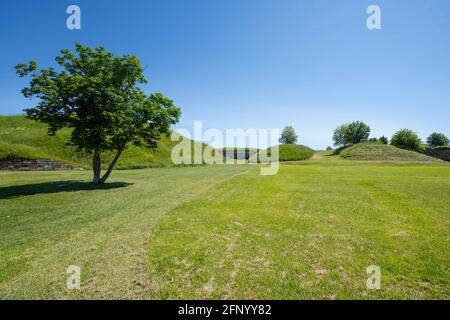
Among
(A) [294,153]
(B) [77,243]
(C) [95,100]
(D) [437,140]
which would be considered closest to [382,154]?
(A) [294,153]

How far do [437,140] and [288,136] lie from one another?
100347mm

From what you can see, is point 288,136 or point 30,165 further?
point 288,136

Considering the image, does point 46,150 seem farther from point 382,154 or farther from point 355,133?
point 355,133

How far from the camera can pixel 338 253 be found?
7508 millimetres

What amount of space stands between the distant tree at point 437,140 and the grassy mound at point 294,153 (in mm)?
109018

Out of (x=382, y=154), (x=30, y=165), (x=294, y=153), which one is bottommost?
(x=30, y=165)

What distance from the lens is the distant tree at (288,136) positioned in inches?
4938

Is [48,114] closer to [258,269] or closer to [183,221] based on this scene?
[183,221]

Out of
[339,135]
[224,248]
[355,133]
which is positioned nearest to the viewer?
[224,248]

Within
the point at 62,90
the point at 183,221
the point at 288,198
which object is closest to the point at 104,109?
the point at 62,90

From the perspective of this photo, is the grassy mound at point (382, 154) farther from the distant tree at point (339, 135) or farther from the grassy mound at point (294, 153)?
the distant tree at point (339, 135)

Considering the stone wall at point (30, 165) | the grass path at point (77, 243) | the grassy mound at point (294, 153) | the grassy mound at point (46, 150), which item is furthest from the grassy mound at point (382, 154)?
the stone wall at point (30, 165)

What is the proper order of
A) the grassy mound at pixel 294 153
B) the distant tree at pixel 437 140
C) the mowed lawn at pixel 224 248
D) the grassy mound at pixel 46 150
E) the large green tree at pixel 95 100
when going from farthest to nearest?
the distant tree at pixel 437 140
the grassy mound at pixel 294 153
the grassy mound at pixel 46 150
the large green tree at pixel 95 100
the mowed lawn at pixel 224 248

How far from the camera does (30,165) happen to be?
4094cm
